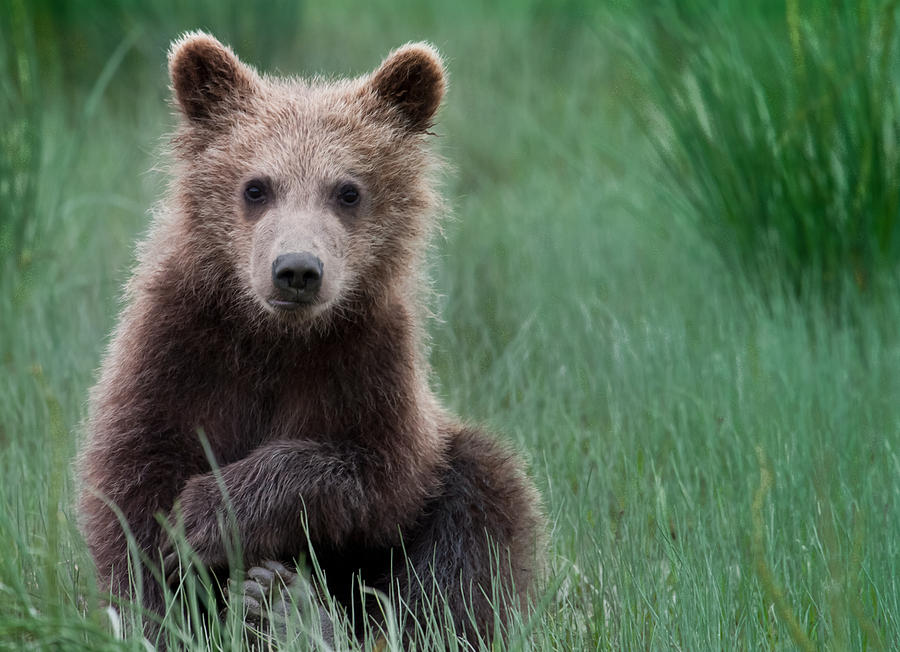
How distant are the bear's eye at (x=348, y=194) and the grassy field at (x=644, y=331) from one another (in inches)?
30.0

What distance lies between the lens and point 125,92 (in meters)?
9.36

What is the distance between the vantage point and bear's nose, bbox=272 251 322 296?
339cm

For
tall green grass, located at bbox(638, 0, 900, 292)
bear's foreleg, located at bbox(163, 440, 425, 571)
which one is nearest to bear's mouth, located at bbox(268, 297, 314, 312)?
bear's foreleg, located at bbox(163, 440, 425, 571)

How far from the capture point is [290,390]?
Result: 3.64 m

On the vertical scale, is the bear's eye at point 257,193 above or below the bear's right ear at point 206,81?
below

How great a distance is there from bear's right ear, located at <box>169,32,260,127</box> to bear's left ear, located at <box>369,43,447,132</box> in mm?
426

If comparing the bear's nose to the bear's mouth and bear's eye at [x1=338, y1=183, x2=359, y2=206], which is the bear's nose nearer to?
the bear's mouth

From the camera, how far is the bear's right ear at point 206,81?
392cm

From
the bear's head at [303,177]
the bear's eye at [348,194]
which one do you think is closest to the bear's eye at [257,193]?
the bear's head at [303,177]

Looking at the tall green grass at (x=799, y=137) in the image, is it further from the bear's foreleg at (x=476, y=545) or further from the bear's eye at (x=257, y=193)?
the bear's eye at (x=257, y=193)

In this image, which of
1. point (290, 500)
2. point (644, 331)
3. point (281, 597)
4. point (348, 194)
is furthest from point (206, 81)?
point (644, 331)

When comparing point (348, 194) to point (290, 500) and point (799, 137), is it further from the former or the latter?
point (799, 137)

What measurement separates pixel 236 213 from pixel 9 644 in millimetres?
1576

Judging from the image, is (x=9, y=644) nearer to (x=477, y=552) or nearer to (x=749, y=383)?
(x=477, y=552)
